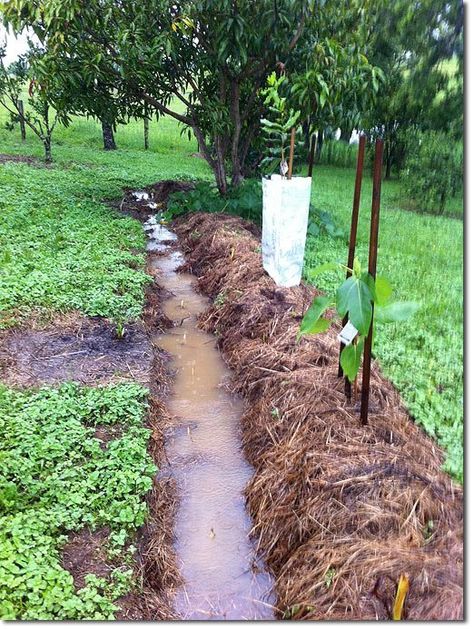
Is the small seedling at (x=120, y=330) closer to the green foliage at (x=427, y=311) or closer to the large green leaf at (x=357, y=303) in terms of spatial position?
the green foliage at (x=427, y=311)

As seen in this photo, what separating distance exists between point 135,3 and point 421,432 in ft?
20.0

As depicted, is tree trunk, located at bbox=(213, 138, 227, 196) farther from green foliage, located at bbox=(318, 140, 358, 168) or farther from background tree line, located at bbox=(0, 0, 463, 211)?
green foliage, located at bbox=(318, 140, 358, 168)

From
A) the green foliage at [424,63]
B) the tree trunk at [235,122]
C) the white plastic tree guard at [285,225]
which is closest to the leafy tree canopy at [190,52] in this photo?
the tree trunk at [235,122]

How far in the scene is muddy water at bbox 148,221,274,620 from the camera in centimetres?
207

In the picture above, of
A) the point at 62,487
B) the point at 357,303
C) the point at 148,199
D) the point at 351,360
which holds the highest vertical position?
the point at 148,199

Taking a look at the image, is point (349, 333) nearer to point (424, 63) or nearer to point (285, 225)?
point (424, 63)

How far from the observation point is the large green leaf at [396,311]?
1.77 metres

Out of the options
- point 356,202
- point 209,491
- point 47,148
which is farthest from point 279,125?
point 47,148

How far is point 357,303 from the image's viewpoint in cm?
212

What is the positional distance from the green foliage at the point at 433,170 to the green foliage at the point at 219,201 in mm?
5954

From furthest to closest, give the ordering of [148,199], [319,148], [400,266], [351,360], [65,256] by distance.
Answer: [148,199], [65,256], [319,148], [351,360], [400,266]

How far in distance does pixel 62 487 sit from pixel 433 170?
1892 millimetres

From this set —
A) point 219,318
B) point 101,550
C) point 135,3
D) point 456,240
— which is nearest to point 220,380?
point 219,318

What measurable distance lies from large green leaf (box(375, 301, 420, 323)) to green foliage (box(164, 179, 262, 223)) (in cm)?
530
